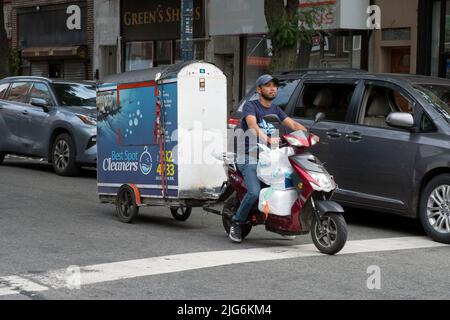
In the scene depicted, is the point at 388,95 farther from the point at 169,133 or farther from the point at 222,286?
the point at 222,286

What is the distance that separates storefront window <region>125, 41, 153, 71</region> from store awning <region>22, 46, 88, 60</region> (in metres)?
2.21

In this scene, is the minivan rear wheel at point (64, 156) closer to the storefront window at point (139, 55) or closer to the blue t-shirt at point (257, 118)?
the blue t-shirt at point (257, 118)

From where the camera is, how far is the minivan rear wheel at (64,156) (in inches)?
595

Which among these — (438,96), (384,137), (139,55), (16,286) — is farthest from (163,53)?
Result: (16,286)

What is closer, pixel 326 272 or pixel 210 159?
pixel 326 272

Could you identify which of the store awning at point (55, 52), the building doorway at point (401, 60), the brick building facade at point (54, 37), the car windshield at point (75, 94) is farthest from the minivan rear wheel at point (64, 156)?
the store awning at point (55, 52)

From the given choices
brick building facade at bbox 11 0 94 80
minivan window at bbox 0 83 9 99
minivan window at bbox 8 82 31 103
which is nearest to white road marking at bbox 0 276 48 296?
minivan window at bbox 8 82 31 103

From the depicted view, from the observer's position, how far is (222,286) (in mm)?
6574

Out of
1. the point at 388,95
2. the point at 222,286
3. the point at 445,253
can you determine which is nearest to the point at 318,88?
the point at 388,95

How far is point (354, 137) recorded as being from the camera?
10148 millimetres

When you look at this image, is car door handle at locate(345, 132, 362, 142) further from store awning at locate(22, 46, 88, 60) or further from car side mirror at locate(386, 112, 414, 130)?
store awning at locate(22, 46, 88, 60)

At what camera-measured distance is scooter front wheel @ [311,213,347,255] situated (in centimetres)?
794

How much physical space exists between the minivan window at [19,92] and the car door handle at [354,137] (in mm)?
8180

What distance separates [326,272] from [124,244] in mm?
2316
